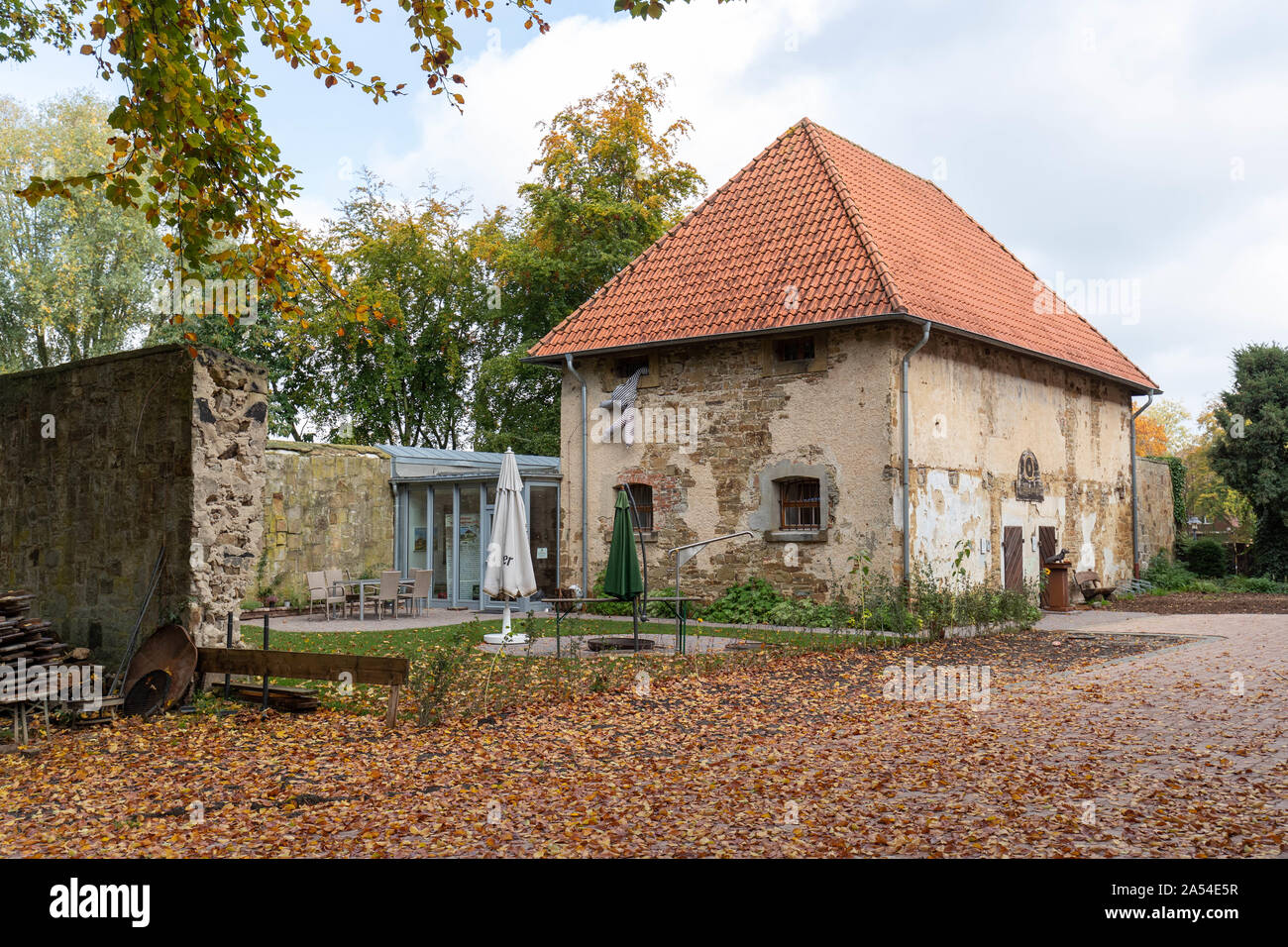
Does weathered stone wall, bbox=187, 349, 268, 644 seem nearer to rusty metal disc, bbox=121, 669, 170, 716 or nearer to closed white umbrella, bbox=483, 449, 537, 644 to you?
rusty metal disc, bbox=121, 669, 170, 716

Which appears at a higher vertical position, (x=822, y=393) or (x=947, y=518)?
(x=822, y=393)

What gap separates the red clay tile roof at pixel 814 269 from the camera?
16.8 meters

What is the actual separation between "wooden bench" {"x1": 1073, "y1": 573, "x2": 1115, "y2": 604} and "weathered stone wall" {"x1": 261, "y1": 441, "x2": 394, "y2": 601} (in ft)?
46.5

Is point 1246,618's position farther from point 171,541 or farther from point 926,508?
point 171,541

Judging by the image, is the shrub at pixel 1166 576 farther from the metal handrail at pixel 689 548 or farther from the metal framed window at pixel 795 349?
the metal handrail at pixel 689 548

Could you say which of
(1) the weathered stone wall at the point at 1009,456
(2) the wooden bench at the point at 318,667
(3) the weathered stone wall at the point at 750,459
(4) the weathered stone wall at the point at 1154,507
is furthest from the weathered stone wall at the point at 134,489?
(4) the weathered stone wall at the point at 1154,507

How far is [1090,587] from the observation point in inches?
819

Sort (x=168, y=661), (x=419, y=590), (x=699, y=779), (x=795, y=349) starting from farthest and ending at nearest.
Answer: (x=419, y=590)
(x=795, y=349)
(x=168, y=661)
(x=699, y=779)

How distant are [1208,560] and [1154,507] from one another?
2.10 m

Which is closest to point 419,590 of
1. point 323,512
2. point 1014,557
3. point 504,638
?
point 323,512

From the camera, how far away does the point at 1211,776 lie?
6.38 metres

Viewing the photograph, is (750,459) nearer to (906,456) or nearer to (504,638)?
(906,456)
